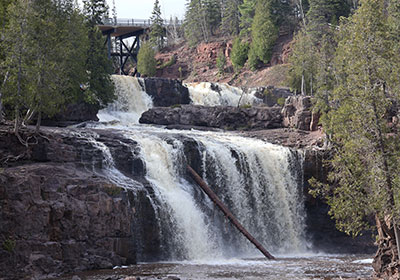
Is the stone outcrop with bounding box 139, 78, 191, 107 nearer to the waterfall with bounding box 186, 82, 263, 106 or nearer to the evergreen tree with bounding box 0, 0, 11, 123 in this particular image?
the waterfall with bounding box 186, 82, 263, 106

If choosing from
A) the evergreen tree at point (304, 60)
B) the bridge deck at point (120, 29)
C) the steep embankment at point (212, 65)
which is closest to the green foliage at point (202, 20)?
the steep embankment at point (212, 65)

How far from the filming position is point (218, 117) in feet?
155

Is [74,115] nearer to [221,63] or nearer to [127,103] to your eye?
[127,103]

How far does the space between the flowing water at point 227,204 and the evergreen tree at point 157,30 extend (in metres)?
61.6

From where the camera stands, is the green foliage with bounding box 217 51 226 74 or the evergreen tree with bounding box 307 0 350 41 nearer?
the evergreen tree with bounding box 307 0 350 41

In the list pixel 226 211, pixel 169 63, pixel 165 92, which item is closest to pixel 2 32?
pixel 226 211

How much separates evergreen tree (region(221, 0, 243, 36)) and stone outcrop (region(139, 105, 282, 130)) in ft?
161

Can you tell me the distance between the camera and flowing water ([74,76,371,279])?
2567 centimetres

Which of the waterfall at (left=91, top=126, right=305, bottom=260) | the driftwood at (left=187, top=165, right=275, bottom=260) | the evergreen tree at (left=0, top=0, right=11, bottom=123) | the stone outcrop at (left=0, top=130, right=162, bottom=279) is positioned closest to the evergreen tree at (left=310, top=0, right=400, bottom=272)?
the driftwood at (left=187, top=165, right=275, bottom=260)

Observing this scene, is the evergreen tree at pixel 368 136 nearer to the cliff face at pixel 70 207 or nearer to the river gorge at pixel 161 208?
the river gorge at pixel 161 208

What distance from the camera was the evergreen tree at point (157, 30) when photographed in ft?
320

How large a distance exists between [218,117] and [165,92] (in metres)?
11.4

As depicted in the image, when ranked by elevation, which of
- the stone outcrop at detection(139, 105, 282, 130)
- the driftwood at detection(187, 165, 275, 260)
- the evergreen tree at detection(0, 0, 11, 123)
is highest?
the evergreen tree at detection(0, 0, 11, 123)

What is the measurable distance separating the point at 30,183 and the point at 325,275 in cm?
1318
